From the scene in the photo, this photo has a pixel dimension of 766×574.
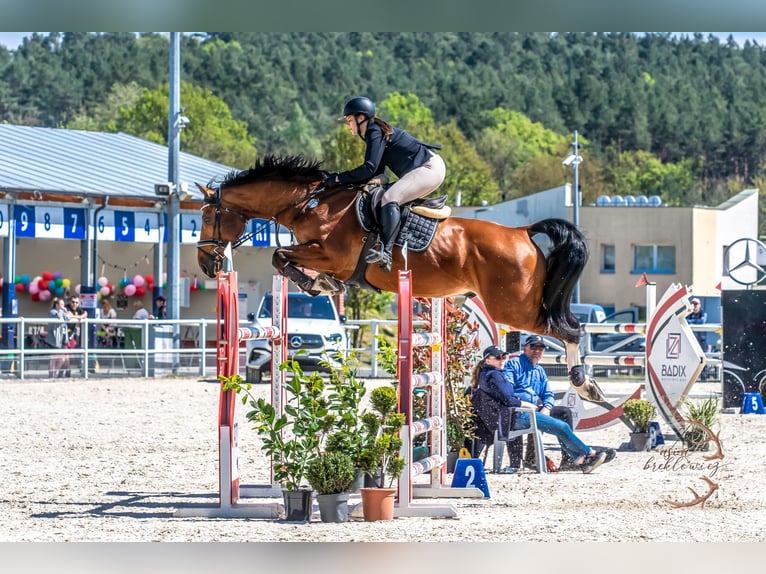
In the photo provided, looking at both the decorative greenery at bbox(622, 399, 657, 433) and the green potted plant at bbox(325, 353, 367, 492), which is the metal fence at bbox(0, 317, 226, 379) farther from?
the green potted plant at bbox(325, 353, 367, 492)

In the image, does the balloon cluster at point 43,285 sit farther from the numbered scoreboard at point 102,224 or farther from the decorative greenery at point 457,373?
the decorative greenery at point 457,373

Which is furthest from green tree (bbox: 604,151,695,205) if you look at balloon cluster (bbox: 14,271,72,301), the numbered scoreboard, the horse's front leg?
the horse's front leg

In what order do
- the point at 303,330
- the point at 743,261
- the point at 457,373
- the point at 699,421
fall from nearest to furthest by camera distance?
the point at 457,373 → the point at 699,421 → the point at 743,261 → the point at 303,330

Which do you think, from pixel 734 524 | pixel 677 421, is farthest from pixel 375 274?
pixel 677 421

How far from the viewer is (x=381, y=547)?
210 inches

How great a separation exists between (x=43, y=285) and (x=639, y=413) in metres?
17.7

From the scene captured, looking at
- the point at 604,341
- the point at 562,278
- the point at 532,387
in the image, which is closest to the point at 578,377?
the point at 562,278

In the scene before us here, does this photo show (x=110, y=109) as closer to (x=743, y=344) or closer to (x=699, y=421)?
(x=743, y=344)

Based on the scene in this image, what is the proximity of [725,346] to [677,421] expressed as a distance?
3.24 m

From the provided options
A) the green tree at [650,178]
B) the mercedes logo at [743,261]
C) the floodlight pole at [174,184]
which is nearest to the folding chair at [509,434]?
the mercedes logo at [743,261]

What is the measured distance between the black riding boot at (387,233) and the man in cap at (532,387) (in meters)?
2.10

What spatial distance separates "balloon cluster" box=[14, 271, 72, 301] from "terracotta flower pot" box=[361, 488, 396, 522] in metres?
19.7

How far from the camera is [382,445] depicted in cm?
627

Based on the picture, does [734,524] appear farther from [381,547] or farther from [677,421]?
[677,421]
